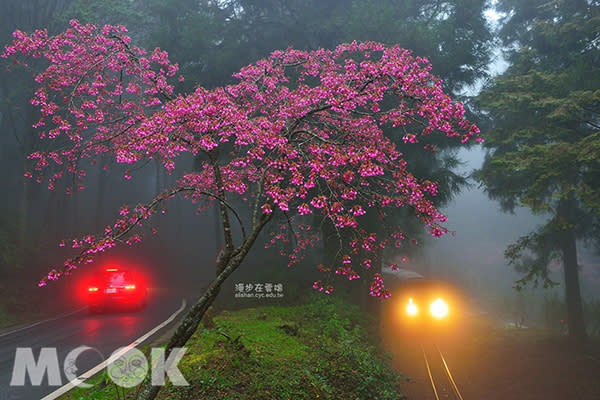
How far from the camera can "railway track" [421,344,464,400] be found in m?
11.0

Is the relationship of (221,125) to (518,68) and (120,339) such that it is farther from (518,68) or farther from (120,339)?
(518,68)

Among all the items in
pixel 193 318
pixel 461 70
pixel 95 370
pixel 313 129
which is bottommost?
pixel 95 370

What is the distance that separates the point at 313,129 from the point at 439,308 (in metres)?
12.3

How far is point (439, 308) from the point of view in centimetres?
1744

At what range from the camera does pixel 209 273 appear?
36.1 meters

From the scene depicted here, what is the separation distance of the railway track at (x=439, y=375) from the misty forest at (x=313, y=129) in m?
1.02

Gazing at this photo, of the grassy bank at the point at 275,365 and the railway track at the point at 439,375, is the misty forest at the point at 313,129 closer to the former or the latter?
the grassy bank at the point at 275,365

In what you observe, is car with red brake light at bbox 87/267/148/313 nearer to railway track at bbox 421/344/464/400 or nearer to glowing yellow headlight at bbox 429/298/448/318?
railway track at bbox 421/344/464/400

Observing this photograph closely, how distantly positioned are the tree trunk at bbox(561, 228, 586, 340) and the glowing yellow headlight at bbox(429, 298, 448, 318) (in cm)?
542

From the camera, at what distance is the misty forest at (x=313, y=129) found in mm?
6336

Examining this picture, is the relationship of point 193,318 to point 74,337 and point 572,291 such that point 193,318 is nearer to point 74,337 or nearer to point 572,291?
point 74,337

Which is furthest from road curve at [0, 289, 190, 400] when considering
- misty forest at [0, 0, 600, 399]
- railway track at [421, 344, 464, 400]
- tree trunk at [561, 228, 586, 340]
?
tree trunk at [561, 228, 586, 340]

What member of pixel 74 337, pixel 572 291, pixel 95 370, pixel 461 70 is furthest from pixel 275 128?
pixel 572 291

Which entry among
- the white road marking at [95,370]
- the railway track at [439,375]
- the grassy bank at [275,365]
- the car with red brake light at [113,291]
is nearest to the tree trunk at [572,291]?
the railway track at [439,375]
